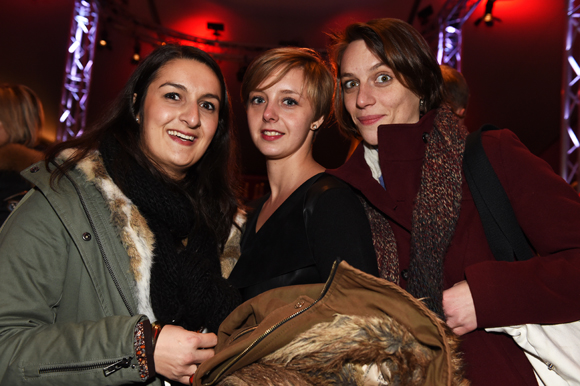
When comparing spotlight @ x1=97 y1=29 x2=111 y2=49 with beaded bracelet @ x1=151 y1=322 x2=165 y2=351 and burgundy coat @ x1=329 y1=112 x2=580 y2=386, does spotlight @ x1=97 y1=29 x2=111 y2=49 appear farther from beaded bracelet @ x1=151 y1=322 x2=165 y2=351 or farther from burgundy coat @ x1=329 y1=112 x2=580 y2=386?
burgundy coat @ x1=329 y1=112 x2=580 y2=386

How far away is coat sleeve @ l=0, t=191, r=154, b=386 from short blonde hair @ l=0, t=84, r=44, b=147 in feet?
5.90

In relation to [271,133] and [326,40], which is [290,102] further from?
[326,40]

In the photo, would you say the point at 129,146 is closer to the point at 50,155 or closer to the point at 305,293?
the point at 50,155

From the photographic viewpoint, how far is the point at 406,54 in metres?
1.71

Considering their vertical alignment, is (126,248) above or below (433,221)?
below

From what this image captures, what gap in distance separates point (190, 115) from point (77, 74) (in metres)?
6.76

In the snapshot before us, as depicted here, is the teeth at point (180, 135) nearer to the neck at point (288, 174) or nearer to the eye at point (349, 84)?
the neck at point (288, 174)

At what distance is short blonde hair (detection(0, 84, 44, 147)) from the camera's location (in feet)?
9.53

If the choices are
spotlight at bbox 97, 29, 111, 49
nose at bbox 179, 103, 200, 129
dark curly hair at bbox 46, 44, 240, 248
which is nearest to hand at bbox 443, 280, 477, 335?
dark curly hair at bbox 46, 44, 240, 248

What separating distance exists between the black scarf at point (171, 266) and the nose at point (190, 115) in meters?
0.30

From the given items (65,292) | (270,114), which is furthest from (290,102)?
(65,292)

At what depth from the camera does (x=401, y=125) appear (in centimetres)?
165

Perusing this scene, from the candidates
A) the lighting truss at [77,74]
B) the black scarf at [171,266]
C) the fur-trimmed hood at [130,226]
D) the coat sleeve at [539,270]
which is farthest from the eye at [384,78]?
the lighting truss at [77,74]

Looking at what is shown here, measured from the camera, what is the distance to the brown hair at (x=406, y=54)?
171cm
